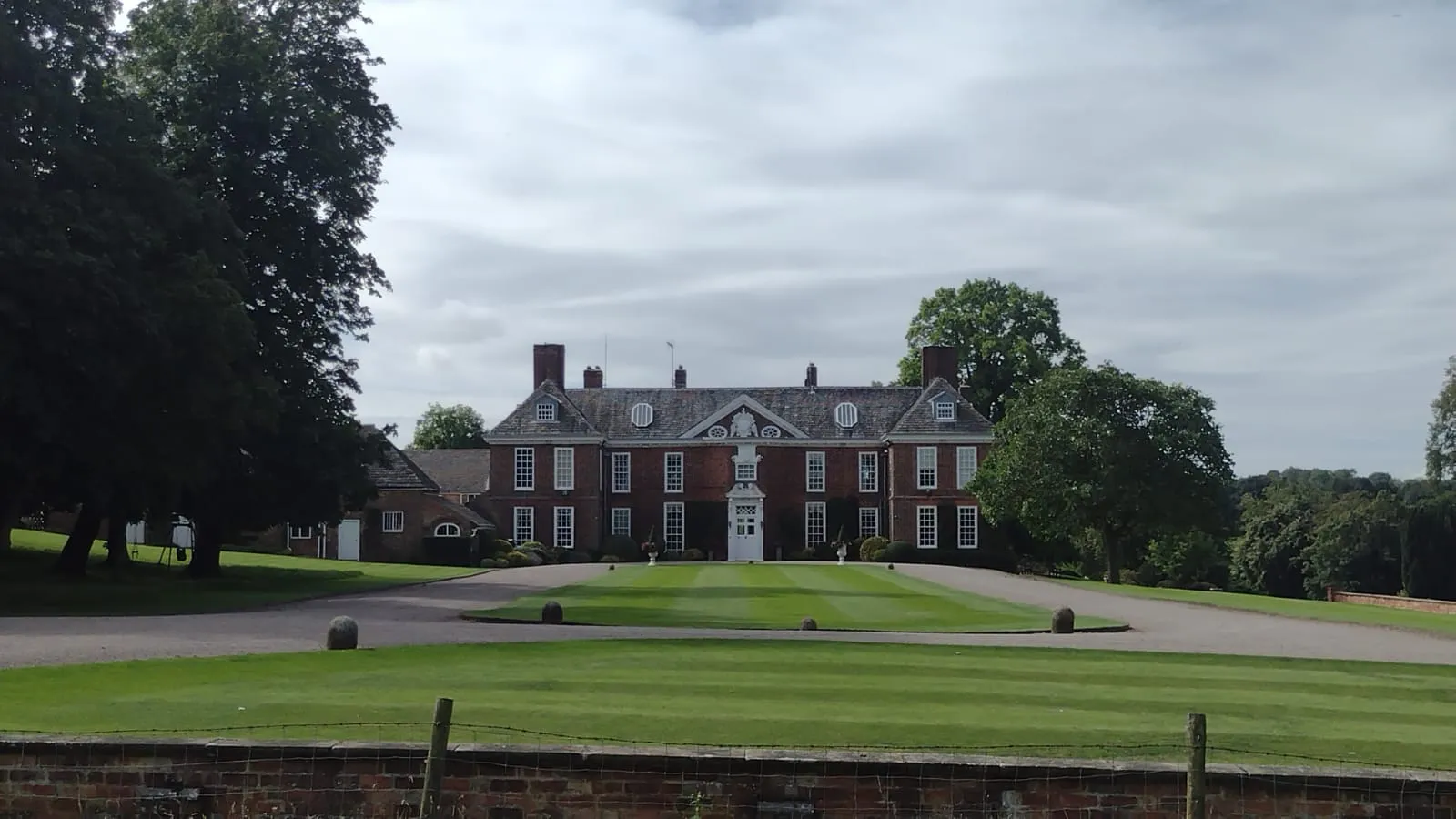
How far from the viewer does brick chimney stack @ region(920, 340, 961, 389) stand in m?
70.6

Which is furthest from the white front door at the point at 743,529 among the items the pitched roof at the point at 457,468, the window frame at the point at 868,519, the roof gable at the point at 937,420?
the pitched roof at the point at 457,468

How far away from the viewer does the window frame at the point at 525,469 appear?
70.4 m

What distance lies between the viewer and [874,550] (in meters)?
66.8

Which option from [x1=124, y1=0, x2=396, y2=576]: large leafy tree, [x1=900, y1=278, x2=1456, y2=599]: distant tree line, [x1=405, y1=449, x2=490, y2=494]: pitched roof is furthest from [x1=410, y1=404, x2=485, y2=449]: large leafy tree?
[x1=124, y1=0, x2=396, y2=576]: large leafy tree

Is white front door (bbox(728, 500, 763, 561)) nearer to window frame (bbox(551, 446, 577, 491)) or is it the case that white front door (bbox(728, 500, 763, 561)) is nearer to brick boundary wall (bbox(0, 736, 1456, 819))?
window frame (bbox(551, 446, 577, 491))

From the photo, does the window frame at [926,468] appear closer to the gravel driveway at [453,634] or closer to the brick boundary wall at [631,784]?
the gravel driveway at [453,634]

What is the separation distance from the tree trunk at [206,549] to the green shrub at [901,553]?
34.5 meters

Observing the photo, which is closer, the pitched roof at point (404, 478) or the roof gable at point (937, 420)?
the pitched roof at point (404, 478)

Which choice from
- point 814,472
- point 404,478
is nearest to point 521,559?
point 404,478

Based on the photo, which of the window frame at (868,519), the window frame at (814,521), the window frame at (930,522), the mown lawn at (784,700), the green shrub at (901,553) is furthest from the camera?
the window frame at (868,519)

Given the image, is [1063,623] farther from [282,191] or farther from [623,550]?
[623,550]

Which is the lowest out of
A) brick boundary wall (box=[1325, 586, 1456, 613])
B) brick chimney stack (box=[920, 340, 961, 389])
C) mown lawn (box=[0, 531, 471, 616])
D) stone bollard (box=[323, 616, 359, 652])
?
brick boundary wall (box=[1325, 586, 1456, 613])

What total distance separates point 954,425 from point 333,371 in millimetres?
36324

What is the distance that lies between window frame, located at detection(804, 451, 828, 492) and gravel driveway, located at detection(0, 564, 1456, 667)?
40212 mm
